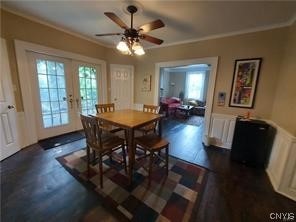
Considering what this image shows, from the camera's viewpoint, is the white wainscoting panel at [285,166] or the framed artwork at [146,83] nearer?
the white wainscoting panel at [285,166]

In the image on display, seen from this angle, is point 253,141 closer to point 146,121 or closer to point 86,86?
point 146,121

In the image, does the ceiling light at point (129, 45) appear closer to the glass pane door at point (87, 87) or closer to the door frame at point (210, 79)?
the door frame at point (210, 79)

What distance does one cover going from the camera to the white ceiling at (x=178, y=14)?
1.91 metres

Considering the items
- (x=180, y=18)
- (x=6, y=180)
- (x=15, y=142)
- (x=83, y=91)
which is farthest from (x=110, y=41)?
(x=6, y=180)

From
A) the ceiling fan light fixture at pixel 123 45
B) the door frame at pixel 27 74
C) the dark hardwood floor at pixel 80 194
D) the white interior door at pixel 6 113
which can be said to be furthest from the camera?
the door frame at pixel 27 74

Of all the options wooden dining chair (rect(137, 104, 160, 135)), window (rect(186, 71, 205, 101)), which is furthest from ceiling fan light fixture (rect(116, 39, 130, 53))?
window (rect(186, 71, 205, 101))

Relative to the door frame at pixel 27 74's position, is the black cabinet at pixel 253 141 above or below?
below

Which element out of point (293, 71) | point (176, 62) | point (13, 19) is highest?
point (13, 19)

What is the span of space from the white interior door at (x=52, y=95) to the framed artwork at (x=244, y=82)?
151 inches

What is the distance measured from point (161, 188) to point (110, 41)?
3.76m

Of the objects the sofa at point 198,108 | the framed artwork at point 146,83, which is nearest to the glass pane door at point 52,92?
the framed artwork at point 146,83

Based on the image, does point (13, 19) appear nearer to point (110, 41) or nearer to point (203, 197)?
point (110, 41)

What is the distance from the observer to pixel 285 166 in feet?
5.71

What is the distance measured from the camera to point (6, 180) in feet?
5.99
